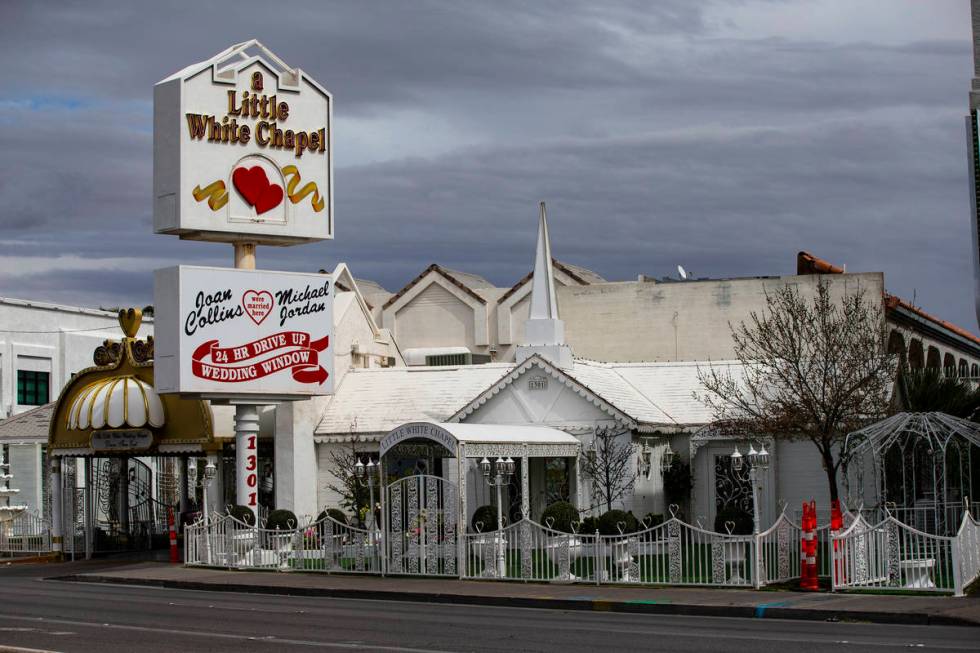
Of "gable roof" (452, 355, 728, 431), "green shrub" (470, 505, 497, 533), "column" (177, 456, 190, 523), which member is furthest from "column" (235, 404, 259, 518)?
"green shrub" (470, 505, 497, 533)

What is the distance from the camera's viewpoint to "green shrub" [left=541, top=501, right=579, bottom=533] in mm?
30547

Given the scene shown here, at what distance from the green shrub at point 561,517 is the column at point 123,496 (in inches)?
619

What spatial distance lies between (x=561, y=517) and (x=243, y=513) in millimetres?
8788

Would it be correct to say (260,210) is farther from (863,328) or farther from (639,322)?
(639,322)

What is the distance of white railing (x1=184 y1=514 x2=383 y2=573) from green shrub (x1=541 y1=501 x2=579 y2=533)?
375cm

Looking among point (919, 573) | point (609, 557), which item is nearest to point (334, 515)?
point (609, 557)

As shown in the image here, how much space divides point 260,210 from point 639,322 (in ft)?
62.5

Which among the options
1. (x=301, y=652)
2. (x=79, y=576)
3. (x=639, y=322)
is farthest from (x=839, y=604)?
(x=639, y=322)

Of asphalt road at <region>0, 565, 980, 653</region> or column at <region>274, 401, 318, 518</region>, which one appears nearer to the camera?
asphalt road at <region>0, 565, 980, 653</region>

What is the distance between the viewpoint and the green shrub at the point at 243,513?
3494cm

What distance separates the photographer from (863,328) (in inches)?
1346

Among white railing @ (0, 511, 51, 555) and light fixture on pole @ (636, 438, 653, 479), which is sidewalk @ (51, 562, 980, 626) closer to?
white railing @ (0, 511, 51, 555)

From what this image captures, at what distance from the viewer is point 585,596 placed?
81.5 feet

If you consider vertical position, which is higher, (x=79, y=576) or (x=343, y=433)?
(x=343, y=433)
